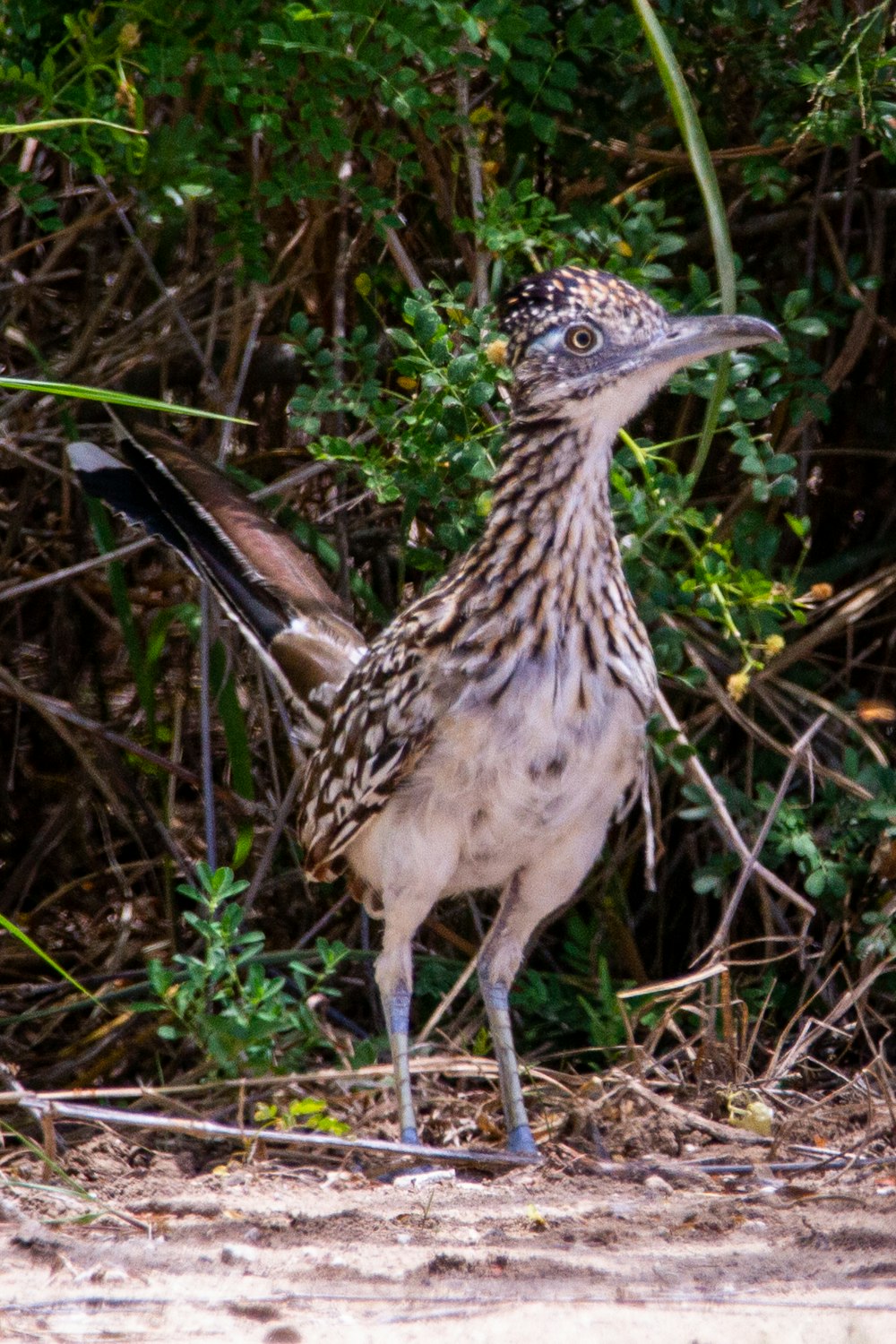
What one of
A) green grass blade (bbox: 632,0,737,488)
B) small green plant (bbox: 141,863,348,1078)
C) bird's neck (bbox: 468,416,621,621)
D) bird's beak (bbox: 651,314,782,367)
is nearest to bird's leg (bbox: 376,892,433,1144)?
small green plant (bbox: 141,863,348,1078)

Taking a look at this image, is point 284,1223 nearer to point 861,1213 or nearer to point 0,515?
point 861,1213

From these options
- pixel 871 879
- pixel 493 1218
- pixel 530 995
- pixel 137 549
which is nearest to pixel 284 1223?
pixel 493 1218

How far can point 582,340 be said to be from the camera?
3217 millimetres

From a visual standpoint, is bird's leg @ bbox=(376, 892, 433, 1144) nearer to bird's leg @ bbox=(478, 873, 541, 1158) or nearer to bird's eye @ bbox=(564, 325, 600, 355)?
bird's leg @ bbox=(478, 873, 541, 1158)

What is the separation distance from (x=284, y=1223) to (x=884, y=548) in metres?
2.44

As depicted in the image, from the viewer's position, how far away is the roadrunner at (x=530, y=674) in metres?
3.19

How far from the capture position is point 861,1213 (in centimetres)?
279

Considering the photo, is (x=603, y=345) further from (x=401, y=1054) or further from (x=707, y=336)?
(x=401, y=1054)

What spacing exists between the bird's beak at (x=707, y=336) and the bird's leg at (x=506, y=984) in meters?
1.14

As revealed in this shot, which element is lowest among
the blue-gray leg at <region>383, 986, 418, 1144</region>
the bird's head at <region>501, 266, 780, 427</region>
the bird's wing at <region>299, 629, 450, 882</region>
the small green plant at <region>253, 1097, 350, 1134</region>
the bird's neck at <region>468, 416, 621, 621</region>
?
the small green plant at <region>253, 1097, 350, 1134</region>

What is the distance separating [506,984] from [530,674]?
2.78ft

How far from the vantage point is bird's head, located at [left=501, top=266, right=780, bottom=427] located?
10.4 ft

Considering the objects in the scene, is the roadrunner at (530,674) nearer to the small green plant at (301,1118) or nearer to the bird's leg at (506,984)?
the bird's leg at (506,984)

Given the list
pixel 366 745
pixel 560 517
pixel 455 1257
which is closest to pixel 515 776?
pixel 366 745
